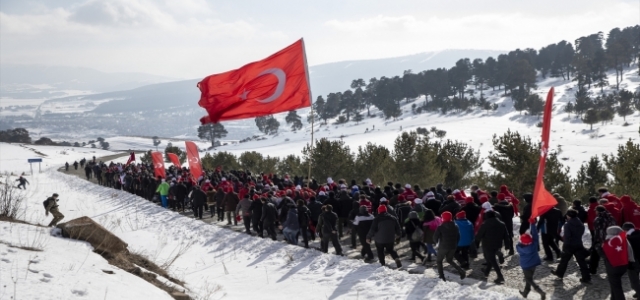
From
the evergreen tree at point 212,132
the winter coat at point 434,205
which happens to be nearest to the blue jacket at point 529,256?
the winter coat at point 434,205

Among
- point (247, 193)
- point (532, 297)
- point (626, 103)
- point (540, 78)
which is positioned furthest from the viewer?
point (540, 78)

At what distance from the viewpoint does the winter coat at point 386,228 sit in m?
11.4

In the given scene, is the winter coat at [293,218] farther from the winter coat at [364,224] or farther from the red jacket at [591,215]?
the red jacket at [591,215]

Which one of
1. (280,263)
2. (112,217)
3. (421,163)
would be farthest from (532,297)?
(421,163)

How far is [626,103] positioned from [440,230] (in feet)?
244

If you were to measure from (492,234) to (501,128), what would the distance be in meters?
72.0

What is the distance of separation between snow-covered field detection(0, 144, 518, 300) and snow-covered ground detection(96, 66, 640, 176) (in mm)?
35744

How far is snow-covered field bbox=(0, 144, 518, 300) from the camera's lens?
24.4 feet

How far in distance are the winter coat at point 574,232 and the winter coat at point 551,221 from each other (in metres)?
1.61

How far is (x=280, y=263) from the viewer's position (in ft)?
44.0

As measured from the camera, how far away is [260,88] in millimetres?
13141

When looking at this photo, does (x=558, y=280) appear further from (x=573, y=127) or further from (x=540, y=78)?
(x=540, y=78)

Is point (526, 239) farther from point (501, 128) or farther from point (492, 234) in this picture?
point (501, 128)

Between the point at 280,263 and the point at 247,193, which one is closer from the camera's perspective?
the point at 280,263
